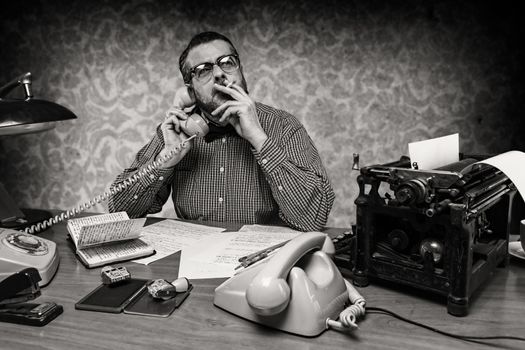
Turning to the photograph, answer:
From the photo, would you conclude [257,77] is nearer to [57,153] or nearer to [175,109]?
[175,109]

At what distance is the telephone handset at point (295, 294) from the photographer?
0.78 metres

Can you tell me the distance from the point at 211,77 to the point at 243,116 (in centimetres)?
27

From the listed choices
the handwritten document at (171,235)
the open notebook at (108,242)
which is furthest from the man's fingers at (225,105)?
the open notebook at (108,242)

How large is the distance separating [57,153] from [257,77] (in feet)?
4.55

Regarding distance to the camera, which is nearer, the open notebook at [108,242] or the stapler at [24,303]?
the stapler at [24,303]

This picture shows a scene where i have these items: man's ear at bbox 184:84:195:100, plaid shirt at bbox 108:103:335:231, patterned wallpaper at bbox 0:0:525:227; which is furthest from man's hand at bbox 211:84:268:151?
patterned wallpaper at bbox 0:0:525:227

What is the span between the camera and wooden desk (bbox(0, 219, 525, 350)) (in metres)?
0.77

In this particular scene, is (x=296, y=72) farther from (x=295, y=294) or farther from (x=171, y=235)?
(x=295, y=294)

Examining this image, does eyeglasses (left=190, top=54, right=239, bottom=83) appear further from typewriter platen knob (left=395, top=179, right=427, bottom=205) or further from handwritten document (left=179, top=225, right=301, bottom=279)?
typewriter platen knob (left=395, top=179, right=427, bottom=205)

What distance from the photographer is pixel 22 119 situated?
1239 millimetres

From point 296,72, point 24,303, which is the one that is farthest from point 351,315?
point 296,72

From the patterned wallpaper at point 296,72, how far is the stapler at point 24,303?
1845mm

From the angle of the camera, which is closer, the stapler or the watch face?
the stapler

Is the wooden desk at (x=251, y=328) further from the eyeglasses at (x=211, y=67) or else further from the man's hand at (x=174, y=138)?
the eyeglasses at (x=211, y=67)
